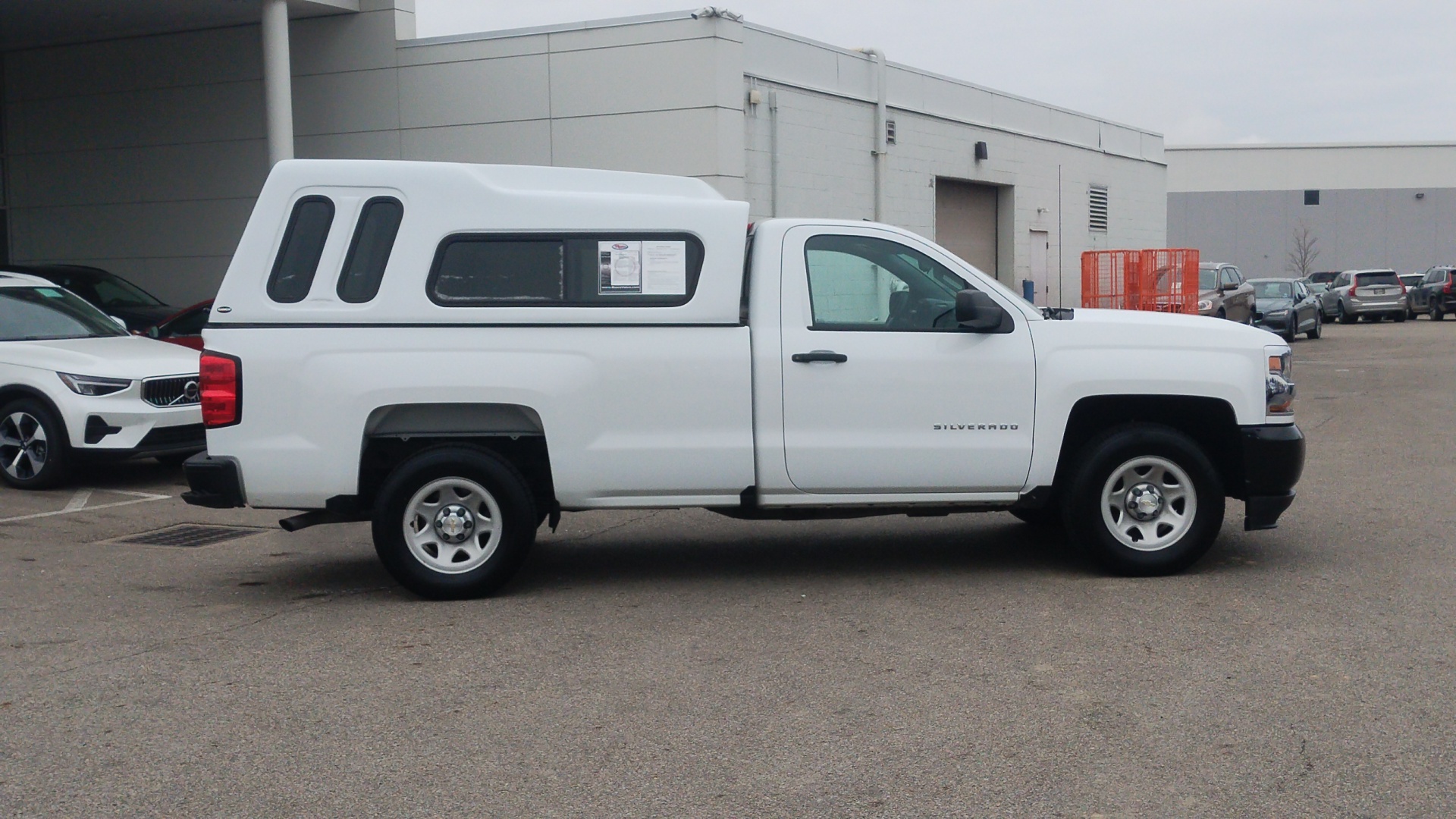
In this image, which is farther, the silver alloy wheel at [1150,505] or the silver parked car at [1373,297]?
the silver parked car at [1373,297]

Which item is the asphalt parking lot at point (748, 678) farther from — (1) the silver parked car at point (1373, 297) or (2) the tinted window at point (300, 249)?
(1) the silver parked car at point (1373, 297)

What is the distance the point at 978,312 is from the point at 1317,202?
73.1 m

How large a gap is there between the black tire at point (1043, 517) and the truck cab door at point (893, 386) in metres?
1.27

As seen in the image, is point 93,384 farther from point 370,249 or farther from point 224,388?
point 370,249

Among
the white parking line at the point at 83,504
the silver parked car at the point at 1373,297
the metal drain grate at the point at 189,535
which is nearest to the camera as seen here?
the metal drain grate at the point at 189,535

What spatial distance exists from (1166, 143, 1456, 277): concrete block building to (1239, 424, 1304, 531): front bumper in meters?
68.7

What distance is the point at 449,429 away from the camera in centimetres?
722

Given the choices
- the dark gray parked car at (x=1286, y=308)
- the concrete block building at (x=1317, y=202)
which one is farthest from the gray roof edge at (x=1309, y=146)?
the dark gray parked car at (x=1286, y=308)

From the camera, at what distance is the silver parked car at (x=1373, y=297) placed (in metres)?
43.8

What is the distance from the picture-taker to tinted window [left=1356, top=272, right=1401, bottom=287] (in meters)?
43.8

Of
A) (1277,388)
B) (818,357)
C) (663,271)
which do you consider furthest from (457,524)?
(1277,388)

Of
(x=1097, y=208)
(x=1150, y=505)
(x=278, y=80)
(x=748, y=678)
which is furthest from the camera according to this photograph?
(x=1097, y=208)

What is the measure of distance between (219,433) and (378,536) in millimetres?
950

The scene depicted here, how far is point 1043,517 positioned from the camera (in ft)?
29.2
